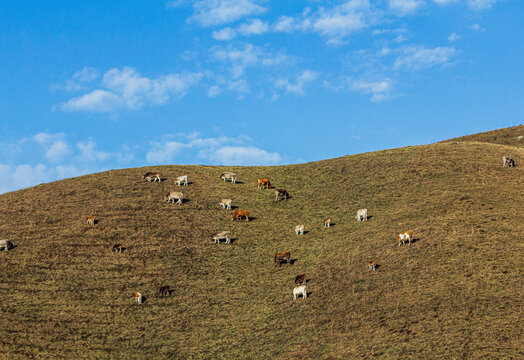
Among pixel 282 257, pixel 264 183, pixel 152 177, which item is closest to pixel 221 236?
pixel 282 257

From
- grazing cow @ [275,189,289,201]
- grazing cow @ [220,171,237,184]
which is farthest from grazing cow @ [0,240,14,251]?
grazing cow @ [275,189,289,201]

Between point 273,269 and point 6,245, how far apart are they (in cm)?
2520

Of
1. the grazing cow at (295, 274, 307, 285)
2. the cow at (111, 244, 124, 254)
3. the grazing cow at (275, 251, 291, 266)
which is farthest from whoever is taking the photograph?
the cow at (111, 244, 124, 254)

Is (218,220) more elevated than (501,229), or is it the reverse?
(218,220)

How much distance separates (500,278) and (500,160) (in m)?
32.6

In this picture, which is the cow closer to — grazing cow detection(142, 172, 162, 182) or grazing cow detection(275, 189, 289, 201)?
grazing cow detection(142, 172, 162, 182)

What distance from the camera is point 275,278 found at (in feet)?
150

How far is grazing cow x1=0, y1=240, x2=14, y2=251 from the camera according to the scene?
167ft

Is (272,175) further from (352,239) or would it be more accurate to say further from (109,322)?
(109,322)

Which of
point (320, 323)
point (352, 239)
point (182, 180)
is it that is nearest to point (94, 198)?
point (182, 180)

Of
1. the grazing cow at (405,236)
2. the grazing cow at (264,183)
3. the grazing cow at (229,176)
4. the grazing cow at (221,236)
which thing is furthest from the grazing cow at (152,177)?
the grazing cow at (405,236)

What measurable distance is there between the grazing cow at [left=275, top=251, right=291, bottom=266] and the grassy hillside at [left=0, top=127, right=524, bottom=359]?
64 cm

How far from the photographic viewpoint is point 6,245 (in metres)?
50.8

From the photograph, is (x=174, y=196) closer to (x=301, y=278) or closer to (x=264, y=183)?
(x=264, y=183)
